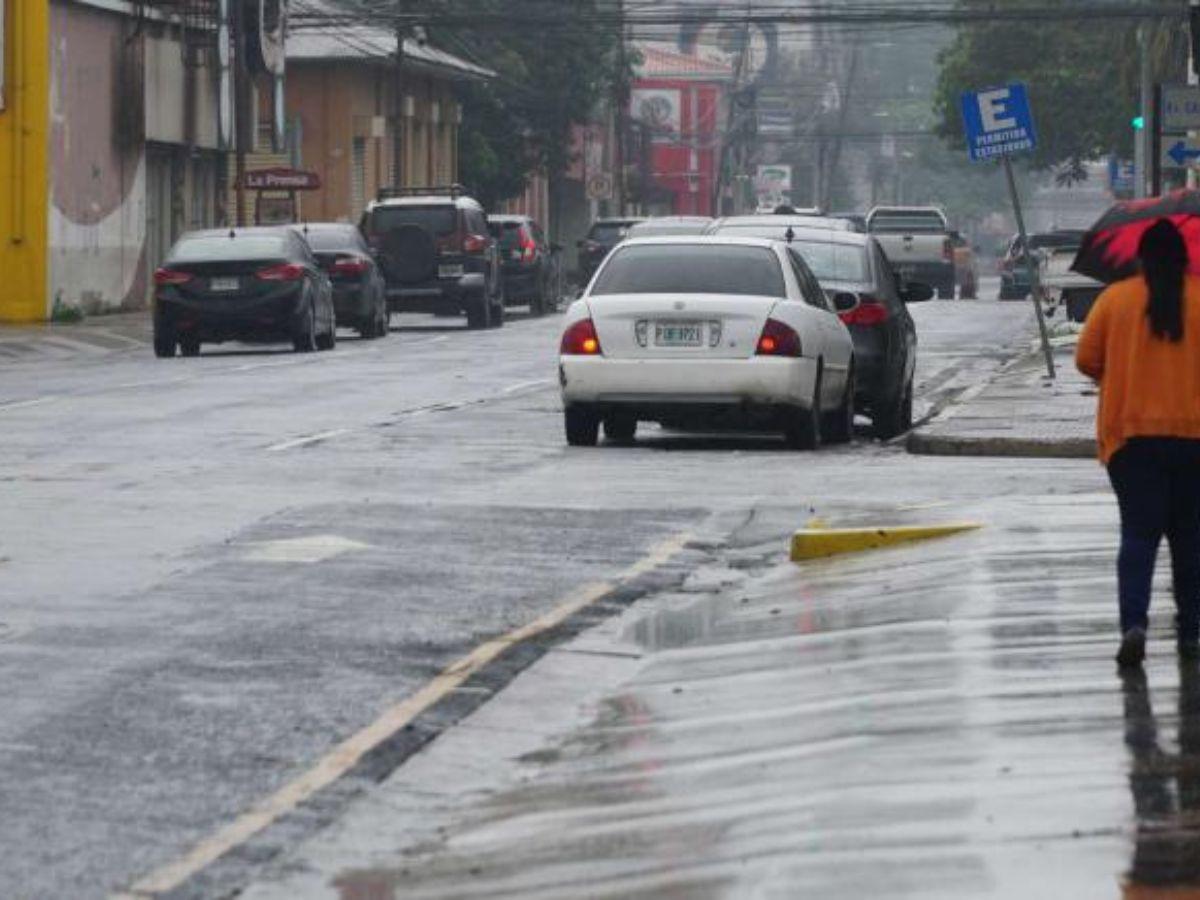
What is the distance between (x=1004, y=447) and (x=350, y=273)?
23398mm

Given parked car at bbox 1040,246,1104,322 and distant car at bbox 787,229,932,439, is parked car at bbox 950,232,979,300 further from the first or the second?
distant car at bbox 787,229,932,439

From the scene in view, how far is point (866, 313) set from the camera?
2558cm

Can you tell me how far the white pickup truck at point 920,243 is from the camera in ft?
A: 232

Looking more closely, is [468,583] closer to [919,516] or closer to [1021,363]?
[919,516]

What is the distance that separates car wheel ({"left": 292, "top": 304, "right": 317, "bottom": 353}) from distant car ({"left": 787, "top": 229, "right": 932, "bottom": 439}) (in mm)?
13269

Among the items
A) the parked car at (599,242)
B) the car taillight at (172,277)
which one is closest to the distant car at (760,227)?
the car taillight at (172,277)

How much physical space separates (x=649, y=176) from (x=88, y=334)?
82759mm

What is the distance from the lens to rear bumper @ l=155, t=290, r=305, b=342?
Result: 38.4 meters

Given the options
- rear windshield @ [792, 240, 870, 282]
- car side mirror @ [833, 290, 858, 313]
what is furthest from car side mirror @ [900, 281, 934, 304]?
car side mirror @ [833, 290, 858, 313]

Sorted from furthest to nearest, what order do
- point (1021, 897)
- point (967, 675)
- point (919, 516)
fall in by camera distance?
point (919, 516) < point (967, 675) < point (1021, 897)

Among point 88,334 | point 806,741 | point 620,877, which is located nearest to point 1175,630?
point 806,741

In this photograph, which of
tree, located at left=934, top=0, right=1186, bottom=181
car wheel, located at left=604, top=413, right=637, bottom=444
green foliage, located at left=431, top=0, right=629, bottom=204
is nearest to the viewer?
car wheel, located at left=604, top=413, right=637, bottom=444

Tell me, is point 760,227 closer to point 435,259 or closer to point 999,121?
point 999,121

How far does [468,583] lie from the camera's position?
14422 mm
